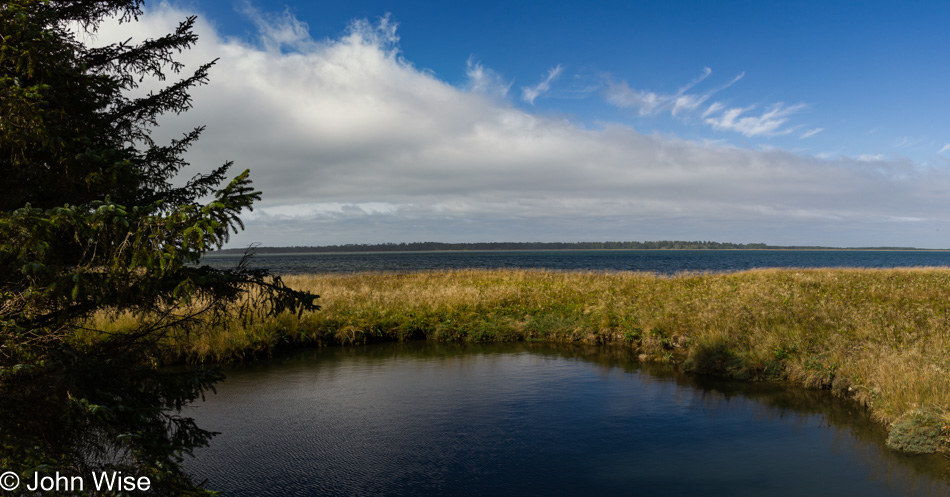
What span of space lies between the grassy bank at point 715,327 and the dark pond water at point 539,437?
79 cm

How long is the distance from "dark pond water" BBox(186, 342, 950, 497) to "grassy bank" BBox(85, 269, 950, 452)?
0.79 metres

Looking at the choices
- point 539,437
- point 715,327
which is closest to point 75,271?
point 539,437

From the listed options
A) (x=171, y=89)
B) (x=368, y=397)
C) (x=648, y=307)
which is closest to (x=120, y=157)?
(x=171, y=89)

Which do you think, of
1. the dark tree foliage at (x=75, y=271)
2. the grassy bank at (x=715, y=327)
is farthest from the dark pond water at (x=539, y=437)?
the dark tree foliage at (x=75, y=271)

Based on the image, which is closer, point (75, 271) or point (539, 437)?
point (75, 271)

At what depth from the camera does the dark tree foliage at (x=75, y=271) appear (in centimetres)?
455

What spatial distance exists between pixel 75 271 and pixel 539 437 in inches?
307

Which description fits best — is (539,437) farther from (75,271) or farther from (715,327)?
(715,327)

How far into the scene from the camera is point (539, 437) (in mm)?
9914

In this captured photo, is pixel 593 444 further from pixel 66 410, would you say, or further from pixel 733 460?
pixel 66 410

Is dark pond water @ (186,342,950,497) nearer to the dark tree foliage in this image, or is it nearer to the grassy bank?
the grassy bank

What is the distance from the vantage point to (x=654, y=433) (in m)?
10.1

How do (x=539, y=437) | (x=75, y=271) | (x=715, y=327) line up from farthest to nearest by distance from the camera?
(x=715, y=327) → (x=539, y=437) → (x=75, y=271)

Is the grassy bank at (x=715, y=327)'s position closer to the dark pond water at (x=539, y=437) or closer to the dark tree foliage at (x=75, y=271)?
the dark pond water at (x=539, y=437)
